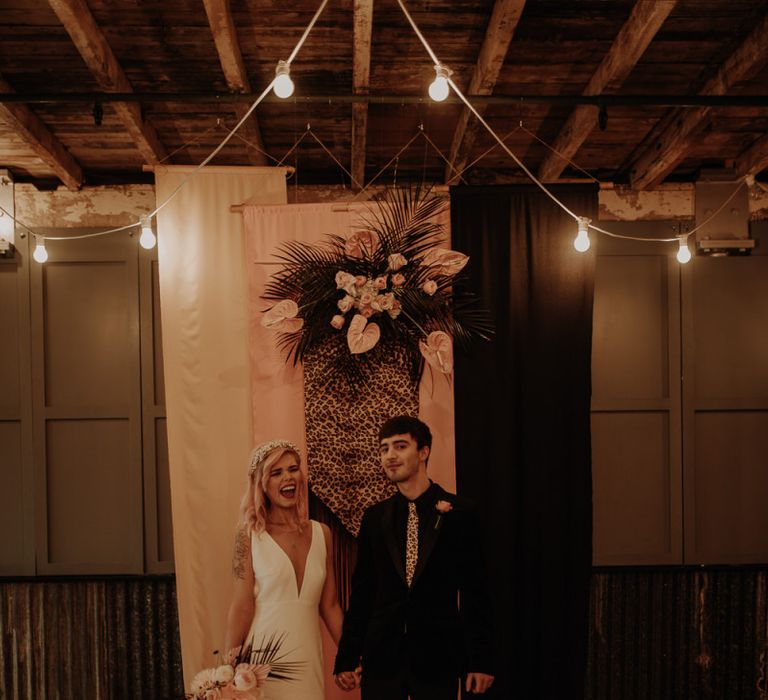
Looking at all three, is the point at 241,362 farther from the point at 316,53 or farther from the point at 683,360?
the point at 683,360

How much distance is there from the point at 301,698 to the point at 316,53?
2.86m

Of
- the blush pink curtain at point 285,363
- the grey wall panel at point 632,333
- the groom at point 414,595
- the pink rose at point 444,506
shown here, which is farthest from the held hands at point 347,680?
the grey wall panel at point 632,333

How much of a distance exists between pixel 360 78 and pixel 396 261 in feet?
2.82

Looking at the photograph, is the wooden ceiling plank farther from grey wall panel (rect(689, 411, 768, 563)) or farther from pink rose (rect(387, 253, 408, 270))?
pink rose (rect(387, 253, 408, 270))

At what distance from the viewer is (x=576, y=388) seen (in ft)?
11.7

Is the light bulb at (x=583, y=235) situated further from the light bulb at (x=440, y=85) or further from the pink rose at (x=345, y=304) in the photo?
the pink rose at (x=345, y=304)

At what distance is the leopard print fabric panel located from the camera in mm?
3449

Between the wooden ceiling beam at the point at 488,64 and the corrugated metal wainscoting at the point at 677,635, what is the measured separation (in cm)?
263

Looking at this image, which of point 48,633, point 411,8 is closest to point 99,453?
point 48,633

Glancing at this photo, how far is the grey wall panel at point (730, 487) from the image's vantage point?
13.7 feet

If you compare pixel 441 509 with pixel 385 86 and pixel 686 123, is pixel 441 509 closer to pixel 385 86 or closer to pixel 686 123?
pixel 385 86

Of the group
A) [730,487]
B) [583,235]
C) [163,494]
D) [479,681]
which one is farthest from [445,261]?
[730,487]

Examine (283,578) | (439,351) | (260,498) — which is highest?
(439,351)

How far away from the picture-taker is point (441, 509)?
266cm
